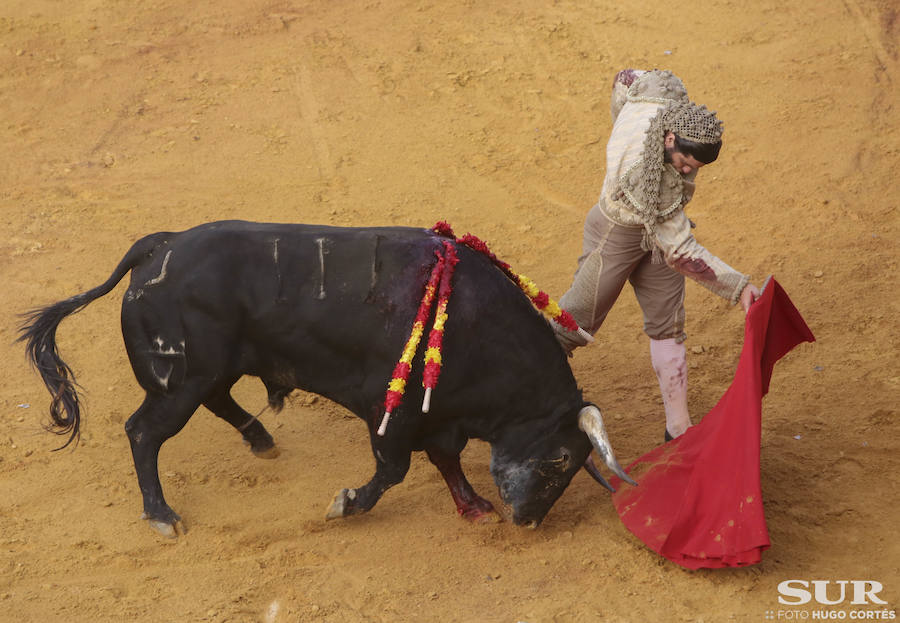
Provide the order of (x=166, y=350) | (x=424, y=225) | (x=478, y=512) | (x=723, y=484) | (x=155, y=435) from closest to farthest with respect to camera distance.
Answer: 1. (x=723, y=484)
2. (x=166, y=350)
3. (x=155, y=435)
4. (x=478, y=512)
5. (x=424, y=225)

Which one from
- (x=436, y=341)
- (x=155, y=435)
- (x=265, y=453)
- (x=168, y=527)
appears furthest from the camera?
(x=265, y=453)

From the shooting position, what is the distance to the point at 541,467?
16.8ft

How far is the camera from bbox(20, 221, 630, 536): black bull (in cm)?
490

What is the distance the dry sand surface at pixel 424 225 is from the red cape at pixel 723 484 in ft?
0.51

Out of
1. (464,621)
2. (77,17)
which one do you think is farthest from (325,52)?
(464,621)

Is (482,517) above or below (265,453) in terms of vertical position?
below

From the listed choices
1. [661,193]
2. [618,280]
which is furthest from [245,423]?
[661,193]

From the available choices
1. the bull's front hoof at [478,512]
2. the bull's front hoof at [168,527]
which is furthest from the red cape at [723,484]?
the bull's front hoof at [168,527]

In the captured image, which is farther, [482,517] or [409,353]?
[482,517]

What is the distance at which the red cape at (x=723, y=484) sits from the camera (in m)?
4.75

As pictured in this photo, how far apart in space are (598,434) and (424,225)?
12.2ft

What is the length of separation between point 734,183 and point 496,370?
449 centimetres

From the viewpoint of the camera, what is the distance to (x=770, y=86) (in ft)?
32.5

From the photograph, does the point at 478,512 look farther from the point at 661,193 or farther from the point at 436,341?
the point at 661,193
